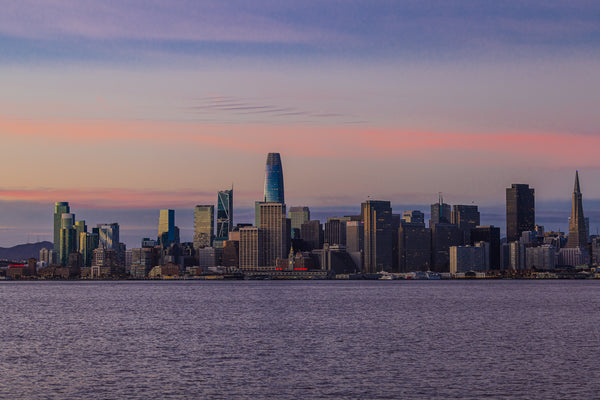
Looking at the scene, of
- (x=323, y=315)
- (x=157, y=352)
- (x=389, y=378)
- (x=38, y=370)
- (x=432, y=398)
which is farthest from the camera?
(x=323, y=315)

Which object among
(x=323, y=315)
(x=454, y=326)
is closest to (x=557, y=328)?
(x=454, y=326)

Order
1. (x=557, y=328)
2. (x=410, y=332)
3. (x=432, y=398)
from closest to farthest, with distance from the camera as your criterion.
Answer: (x=432, y=398) → (x=410, y=332) → (x=557, y=328)

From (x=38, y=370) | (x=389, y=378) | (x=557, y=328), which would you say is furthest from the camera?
(x=557, y=328)

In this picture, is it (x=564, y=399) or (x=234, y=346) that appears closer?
(x=564, y=399)

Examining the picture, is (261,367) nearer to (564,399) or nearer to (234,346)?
(234,346)

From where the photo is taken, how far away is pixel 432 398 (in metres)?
50.5

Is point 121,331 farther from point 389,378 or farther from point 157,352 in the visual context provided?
point 389,378

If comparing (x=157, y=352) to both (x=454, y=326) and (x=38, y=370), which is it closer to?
(x=38, y=370)

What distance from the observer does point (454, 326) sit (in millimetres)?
102625

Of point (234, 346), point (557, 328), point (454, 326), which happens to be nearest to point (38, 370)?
point (234, 346)

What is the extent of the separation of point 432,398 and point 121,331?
54.6m

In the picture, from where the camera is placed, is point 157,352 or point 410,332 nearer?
point 157,352

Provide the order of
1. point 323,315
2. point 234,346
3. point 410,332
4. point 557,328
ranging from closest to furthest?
point 234,346, point 410,332, point 557,328, point 323,315

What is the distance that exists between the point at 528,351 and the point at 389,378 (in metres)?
20.9
